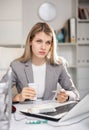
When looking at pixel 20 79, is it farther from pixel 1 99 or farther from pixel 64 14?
pixel 64 14

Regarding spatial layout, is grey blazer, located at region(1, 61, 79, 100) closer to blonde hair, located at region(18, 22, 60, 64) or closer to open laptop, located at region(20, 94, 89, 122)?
blonde hair, located at region(18, 22, 60, 64)

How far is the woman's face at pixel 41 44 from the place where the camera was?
2043 millimetres

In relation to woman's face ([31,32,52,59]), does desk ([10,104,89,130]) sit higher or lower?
lower

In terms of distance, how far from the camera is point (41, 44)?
2064mm

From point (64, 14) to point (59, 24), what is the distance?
0.59 feet

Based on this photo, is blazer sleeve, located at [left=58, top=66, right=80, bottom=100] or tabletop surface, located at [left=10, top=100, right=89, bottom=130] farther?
blazer sleeve, located at [left=58, top=66, right=80, bottom=100]

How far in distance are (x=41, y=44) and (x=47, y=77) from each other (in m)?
0.27

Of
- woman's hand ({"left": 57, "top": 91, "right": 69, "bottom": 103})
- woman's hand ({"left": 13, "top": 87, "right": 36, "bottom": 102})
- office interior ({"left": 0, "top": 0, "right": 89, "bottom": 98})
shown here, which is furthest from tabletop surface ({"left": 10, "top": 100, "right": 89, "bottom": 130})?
office interior ({"left": 0, "top": 0, "right": 89, "bottom": 98})

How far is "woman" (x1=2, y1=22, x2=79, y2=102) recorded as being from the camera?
80.6 inches

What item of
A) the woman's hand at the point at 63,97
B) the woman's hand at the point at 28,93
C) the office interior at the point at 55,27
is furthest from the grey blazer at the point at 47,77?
the office interior at the point at 55,27

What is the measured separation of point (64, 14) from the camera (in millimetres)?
4102

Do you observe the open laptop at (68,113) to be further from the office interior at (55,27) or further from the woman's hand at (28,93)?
the office interior at (55,27)

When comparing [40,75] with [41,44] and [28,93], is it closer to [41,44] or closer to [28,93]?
[41,44]

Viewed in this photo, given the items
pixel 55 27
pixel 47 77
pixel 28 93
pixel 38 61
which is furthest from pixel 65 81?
pixel 55 27
